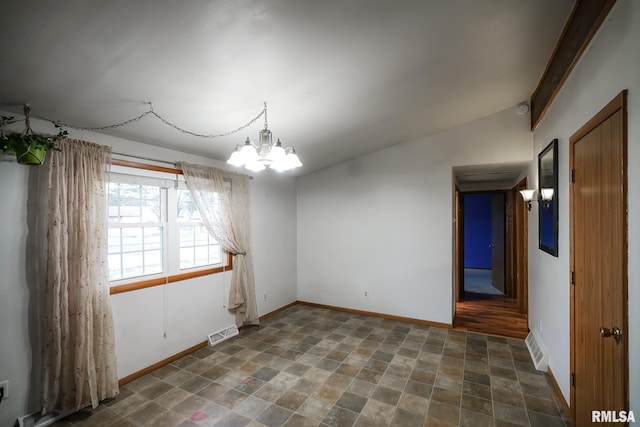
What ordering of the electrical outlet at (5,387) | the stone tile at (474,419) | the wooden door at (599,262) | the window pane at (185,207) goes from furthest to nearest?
the window pane at (185,207), the stone tile at (474,419), the electrical outlet at (5,387), the wooden door at (599,262)

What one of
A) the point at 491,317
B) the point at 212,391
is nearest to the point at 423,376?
the point at 212,391

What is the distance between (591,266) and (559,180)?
941 mm

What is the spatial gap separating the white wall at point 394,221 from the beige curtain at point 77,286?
10.4 ft

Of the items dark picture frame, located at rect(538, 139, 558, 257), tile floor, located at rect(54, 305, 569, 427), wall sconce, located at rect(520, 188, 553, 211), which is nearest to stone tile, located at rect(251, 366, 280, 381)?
tile floor, located at rect(54, 305, 569, 427)

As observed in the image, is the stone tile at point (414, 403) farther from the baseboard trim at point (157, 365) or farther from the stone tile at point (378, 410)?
the baseboard trim at point (157, 365)

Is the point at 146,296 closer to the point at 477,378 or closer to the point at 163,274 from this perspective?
the point at 163,274

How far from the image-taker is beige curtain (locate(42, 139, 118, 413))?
2.12 meters

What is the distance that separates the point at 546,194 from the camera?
2.61 m

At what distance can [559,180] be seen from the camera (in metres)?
2.35

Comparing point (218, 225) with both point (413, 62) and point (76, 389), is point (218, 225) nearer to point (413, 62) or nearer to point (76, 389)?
point (76, 389)

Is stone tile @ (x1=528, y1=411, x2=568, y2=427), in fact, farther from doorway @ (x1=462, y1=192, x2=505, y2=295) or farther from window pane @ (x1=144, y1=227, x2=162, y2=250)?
doorway @ (x1=462, y1=192, x2=505, y2=295)

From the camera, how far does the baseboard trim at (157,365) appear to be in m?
2.66

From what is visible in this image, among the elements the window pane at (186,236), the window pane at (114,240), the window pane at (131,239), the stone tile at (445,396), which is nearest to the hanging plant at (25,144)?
the window pane at (114,240)

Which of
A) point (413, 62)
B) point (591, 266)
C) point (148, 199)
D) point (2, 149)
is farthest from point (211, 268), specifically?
point (591, 266)
